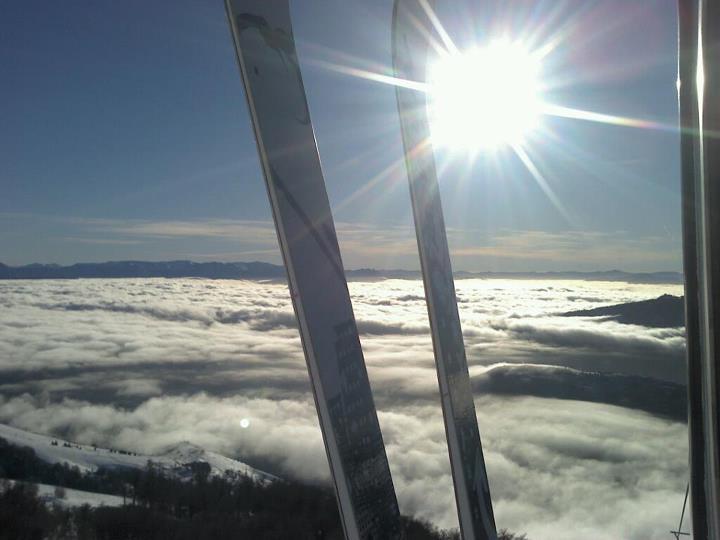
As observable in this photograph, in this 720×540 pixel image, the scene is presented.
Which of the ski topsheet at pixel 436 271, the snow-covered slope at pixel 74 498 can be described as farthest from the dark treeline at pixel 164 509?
the ski topsheet at pixel 436 271

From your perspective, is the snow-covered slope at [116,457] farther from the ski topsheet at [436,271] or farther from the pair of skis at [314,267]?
the pair of skis at [314,267]

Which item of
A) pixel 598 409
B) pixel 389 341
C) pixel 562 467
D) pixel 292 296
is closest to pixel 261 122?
Result: pixel 292 296

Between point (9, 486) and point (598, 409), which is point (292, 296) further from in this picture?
point (598, 409)

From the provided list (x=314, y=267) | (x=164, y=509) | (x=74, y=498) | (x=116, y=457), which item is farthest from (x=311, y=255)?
(x=116, y=457)

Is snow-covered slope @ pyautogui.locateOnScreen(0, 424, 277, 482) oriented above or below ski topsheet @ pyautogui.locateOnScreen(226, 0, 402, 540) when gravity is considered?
below

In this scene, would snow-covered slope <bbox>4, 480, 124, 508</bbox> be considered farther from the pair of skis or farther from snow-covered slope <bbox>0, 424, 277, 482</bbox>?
the pair of skis

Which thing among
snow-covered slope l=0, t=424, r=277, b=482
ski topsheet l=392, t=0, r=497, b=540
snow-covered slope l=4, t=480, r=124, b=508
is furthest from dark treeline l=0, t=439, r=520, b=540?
ski topsheet l=392, t=0, r=497, b=540
